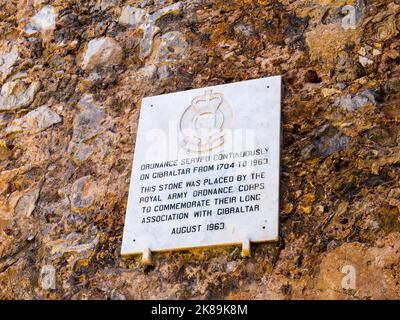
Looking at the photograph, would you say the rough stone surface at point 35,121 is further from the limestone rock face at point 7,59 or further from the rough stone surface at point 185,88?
the limestone rock face at point 7,59

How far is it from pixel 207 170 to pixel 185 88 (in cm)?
68

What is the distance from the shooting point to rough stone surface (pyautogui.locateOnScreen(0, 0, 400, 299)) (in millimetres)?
4184

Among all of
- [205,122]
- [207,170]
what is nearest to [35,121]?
[205,122]

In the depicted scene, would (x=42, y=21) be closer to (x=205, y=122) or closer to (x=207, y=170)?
(x=205, y=122)

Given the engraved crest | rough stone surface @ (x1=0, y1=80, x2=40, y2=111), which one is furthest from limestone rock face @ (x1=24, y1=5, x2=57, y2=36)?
the engraved crest

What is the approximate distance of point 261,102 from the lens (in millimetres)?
4738

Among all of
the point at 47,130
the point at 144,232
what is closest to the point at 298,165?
the point at 144,232

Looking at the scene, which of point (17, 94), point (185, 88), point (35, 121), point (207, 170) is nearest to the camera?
point (207, 170)

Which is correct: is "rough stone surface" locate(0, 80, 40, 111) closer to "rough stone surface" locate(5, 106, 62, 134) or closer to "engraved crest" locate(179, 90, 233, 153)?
"rough stone surface" locate(5, 106, 62, 134)

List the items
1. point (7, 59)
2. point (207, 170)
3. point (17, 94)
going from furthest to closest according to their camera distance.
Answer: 1. point (7, 59)
2. point (17, 94)
3. point (207, 170)

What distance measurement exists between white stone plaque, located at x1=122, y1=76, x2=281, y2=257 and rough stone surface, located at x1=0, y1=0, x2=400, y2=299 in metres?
0.07

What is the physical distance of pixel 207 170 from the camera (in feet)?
15.0

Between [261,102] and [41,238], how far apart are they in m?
1.38
